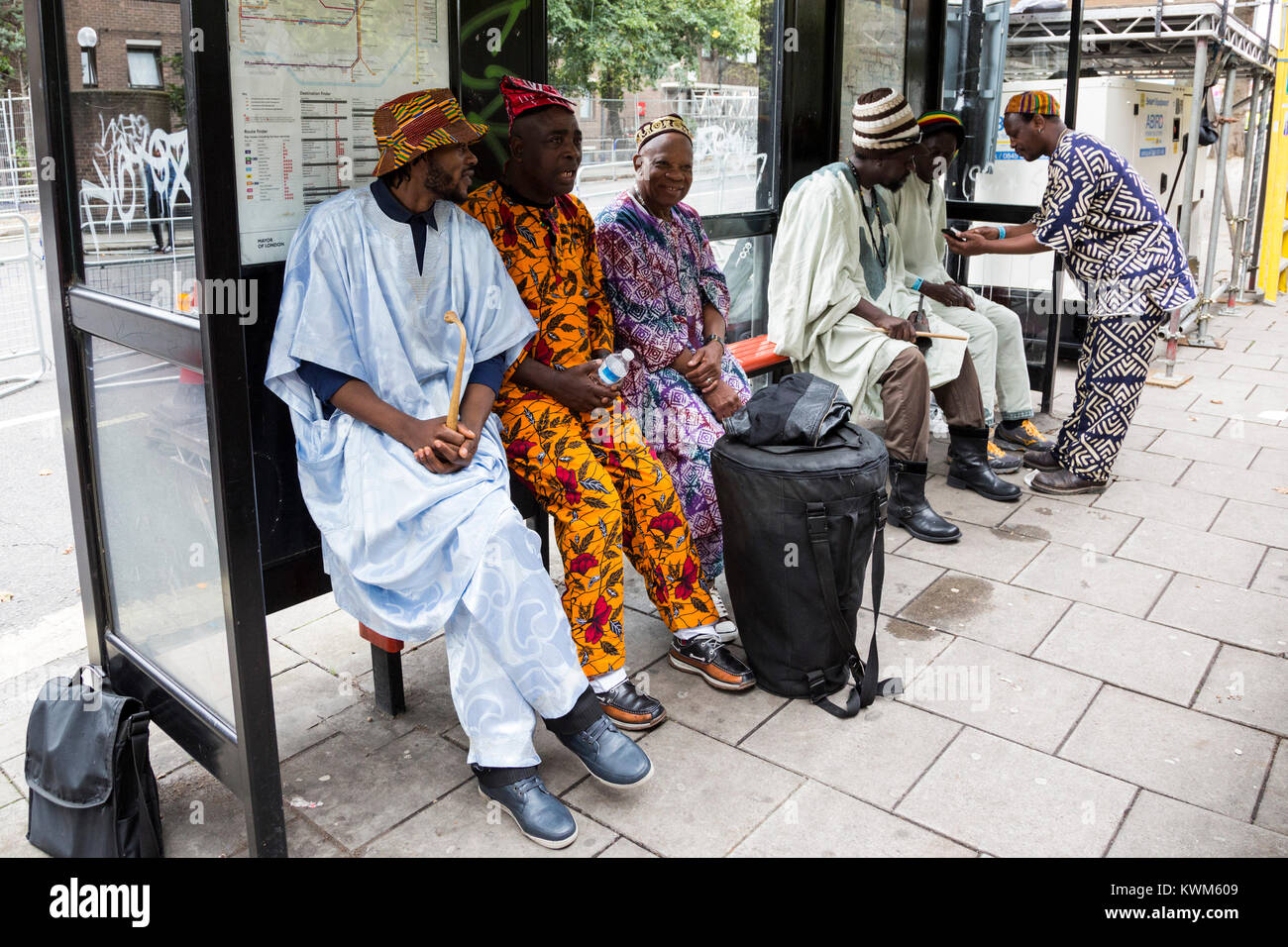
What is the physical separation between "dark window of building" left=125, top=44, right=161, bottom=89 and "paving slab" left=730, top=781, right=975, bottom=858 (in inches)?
88.8

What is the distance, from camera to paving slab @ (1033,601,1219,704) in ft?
10.7

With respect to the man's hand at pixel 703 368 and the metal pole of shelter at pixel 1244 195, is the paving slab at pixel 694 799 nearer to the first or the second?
the man's hand at pixel 703 368

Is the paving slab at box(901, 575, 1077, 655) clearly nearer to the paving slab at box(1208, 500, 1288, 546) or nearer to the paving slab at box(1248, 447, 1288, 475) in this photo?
the paving slab at box(1208, 500, 1288, 546)

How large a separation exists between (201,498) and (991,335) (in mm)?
3707

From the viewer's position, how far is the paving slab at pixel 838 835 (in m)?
2.49

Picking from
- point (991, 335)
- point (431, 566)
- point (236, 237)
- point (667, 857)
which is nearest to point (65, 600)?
point (431, 566)

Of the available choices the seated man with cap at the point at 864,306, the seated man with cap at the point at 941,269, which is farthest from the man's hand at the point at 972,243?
the seated man with cap at the point at 864,306

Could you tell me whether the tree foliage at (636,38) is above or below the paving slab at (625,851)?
above

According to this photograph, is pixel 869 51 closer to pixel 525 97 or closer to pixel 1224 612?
pixel 525 97

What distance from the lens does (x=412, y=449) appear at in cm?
265

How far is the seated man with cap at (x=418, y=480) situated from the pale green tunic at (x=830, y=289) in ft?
6.43

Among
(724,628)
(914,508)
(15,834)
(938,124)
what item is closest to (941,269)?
(938,124)

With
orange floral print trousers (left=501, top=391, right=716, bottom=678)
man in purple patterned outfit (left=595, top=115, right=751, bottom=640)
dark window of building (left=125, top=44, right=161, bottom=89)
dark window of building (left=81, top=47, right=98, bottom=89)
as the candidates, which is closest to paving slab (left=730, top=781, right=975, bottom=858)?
orange floral print trousers (left=501, top=391, right=716, bottom=678)
